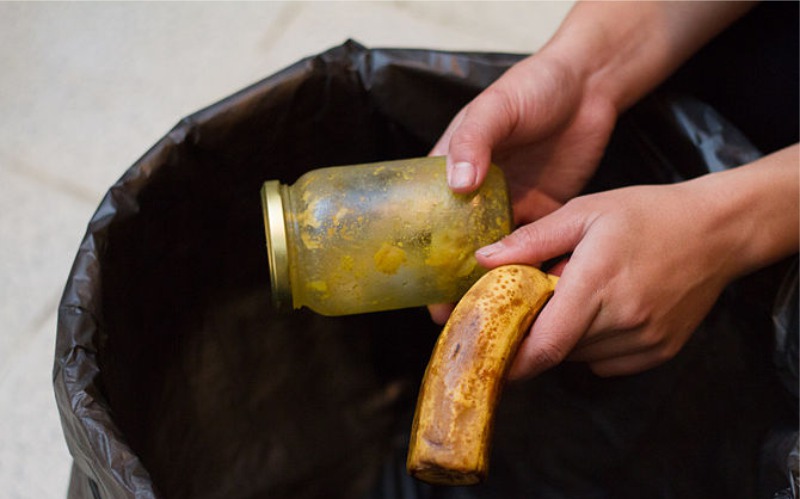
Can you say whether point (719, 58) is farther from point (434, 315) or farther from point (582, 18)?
point (434, 315)

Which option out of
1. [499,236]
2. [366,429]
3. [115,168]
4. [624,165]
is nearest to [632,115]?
[624,165]

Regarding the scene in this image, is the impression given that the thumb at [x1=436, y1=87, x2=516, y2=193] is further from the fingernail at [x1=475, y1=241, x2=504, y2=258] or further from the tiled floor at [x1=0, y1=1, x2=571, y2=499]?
the tiled floor at [x1=0, y1=1, x2=571, y2=499]

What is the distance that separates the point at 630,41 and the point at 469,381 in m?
0.37

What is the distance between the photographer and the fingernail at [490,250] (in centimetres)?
51

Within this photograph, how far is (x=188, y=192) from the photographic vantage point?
630 mm

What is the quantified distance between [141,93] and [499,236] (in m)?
0.57

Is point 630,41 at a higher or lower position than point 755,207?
higher

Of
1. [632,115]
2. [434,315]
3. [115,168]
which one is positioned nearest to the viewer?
[434,315]

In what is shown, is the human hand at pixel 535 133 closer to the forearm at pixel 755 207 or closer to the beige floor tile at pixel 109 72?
the forearm at pixel 755 207

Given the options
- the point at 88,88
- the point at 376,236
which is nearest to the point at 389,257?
the point at 376,236

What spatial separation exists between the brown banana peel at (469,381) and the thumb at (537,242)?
17mm

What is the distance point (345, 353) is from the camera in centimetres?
79

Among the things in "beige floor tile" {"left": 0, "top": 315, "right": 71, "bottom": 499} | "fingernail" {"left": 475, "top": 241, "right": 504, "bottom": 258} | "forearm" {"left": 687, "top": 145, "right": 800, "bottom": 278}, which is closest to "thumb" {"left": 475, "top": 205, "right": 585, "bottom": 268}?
"fingernail" {"left": 475, "top": 241, "right": 504, "bottom": 258}

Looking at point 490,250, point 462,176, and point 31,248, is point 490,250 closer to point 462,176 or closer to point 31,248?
point 462,176
